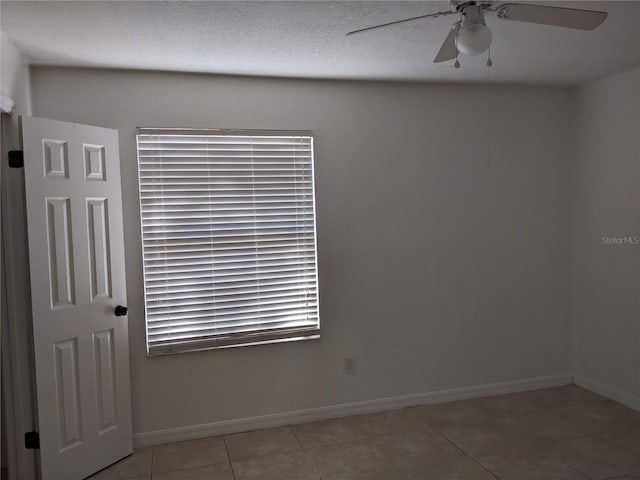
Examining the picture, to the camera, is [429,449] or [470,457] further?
[429,449]

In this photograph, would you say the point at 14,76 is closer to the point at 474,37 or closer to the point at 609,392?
the point at 474,37

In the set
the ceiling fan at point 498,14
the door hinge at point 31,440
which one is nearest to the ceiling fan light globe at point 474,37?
the ceiling fan at point 498,14

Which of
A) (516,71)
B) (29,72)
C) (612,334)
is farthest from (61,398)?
(612,334)

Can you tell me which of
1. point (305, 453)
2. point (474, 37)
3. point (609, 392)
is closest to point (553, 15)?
point (474, 37)

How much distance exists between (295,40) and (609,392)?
138 inches

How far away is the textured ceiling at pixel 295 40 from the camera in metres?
2.37

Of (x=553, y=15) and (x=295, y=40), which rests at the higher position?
(x=295, y=40)

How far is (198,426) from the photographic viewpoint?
3518mm

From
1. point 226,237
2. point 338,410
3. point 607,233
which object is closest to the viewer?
point 226,237

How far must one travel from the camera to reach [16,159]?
2.77 meters

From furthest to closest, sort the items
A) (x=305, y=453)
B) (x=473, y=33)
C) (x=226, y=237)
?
(x=226, y=237), (x=305, y=453), (x=473, y=33)

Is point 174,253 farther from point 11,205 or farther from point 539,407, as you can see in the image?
point 539,407

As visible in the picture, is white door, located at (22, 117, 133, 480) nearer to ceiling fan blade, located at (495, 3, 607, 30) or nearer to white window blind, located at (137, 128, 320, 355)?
white window blind, located at (137, 128, 320, 355)

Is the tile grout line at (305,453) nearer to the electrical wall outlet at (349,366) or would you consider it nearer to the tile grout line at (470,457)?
the electrical wall outlet at (349,366)
